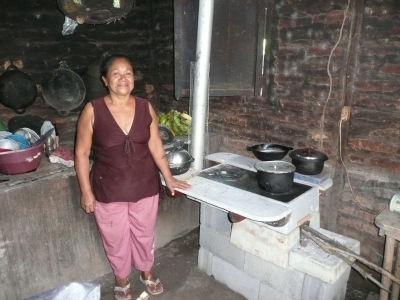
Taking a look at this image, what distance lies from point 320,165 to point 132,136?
1479mm

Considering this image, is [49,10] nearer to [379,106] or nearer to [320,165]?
[320,165]

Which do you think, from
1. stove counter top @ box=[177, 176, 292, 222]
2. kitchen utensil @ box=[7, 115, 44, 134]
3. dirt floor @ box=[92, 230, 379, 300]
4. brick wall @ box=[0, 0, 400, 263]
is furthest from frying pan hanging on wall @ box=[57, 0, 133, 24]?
dirt floor @ box=[92, 230, 379, 300]

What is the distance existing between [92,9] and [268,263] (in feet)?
8.91

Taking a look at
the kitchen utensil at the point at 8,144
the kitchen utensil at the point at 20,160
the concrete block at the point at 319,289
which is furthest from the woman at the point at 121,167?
the concrete block at the point at 319,289

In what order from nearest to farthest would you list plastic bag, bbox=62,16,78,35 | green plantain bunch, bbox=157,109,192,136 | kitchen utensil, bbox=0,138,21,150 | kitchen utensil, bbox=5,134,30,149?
kitchen utensil, bbox=0,138,21,150 → kitchen utensil, bbox=5,134,30,149 → plastic bag, bbox=62,16,78,35 → green plantain bunch, bbox=157,109,192,136

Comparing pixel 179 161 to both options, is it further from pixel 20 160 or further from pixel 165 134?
pixel 20 160

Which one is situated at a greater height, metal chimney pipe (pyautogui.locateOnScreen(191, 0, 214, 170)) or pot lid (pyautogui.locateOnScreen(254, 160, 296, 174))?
metal chimney pipe (pyautogui.locateOnScreen(191, 0, 214, 170))

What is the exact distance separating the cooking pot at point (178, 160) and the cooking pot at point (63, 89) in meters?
1.41

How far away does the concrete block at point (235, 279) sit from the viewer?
2.62 m

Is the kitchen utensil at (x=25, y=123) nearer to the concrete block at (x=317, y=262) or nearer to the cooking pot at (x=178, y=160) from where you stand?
the cooking pot at (x=178, y=160)

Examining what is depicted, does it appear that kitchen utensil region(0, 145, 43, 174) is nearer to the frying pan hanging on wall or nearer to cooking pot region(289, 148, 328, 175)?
the frying pan hanging on wall

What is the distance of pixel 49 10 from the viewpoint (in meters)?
3.30

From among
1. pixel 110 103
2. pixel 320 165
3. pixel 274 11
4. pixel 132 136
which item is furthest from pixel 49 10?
pixel 320 165

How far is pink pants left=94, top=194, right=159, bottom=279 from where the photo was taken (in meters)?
2.41
